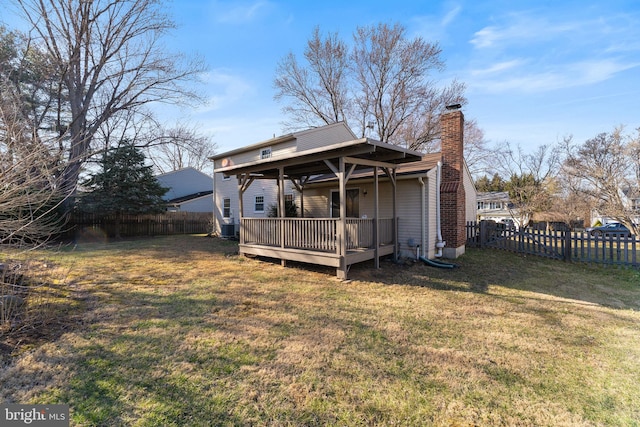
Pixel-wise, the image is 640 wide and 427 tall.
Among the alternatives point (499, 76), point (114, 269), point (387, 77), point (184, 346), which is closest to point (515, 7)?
point (499, 76)

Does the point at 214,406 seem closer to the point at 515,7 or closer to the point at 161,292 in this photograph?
the point at 161,292

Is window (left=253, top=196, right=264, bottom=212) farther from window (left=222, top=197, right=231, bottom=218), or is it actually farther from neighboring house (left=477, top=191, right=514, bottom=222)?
neighboring house (left=477, top=191, right=514, bottom=222)

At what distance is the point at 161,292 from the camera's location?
5887 millimetres

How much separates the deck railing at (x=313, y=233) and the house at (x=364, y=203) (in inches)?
1.1

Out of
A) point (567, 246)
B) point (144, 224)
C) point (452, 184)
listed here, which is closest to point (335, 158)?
point (452, 184)

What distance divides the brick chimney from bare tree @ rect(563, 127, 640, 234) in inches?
448

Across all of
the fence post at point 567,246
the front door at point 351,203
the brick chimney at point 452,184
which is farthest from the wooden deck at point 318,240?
the fence post at point 567,246

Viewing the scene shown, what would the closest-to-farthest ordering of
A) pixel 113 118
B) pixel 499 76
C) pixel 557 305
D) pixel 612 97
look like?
pixel 557 305, pixel 499 76, pixel 612 97, pixel 113 118

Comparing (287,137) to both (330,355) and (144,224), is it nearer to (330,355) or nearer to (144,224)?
(144,224)

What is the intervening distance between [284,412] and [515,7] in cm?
1062

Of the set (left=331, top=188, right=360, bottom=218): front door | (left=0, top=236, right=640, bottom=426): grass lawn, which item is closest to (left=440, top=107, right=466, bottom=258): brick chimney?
(left=331, top=188, right=360, bottom=218): front door

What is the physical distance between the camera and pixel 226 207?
17.7 meters

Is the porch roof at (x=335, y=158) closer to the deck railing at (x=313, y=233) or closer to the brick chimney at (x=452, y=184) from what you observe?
the deck railing at (x=313, y=233)

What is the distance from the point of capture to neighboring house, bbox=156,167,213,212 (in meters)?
22.7
